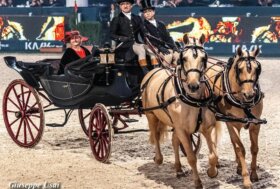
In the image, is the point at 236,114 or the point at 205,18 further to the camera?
the point at 205,18

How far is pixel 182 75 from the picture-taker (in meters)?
7.05

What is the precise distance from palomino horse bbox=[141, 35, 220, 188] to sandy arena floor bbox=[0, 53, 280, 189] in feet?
1.06

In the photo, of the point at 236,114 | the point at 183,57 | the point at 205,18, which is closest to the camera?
the point at 183,57

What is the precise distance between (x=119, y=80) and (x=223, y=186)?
228 centimetres

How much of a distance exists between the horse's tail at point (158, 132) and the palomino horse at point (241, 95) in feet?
3.70

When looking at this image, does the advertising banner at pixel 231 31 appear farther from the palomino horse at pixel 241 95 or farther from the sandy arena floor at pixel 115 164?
the palomino horse at pixel 241 95

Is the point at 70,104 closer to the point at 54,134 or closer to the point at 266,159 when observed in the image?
the point at 54,134

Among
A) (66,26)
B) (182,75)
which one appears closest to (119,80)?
(182,75)

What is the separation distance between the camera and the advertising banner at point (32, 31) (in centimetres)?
2448

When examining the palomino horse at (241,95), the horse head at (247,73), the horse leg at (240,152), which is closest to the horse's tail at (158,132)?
the palomino horse at (241,95)

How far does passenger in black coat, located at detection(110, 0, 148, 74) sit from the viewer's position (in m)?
8.77

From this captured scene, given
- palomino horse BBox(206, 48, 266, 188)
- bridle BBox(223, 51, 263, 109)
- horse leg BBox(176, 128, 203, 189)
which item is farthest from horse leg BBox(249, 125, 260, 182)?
horse leg BBox(176, 128, 203, 189)

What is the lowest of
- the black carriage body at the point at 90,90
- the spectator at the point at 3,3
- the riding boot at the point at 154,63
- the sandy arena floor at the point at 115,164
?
the sandy arena floor at the point at 115,164

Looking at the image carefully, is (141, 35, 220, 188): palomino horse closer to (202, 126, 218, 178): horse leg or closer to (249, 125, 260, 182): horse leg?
(202, 126, 218, 178): horse leg
